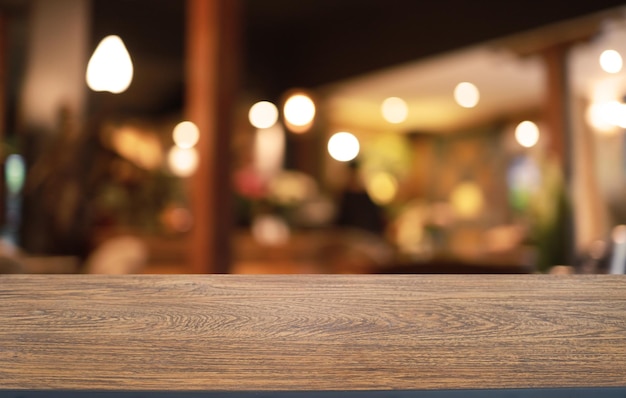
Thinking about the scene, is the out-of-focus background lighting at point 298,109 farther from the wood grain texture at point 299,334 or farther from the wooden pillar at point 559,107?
the wood grain texture at point 299,334

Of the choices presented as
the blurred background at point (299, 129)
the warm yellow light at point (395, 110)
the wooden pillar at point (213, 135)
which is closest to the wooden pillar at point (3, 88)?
the blurred background at point (299, 129)

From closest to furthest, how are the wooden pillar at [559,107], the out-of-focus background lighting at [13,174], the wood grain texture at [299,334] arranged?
the wood grain texture at [299,334]
the out-of-focus background lighting at [13,174]
the wooden pillar at [559,107]

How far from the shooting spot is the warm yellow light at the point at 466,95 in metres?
11.1

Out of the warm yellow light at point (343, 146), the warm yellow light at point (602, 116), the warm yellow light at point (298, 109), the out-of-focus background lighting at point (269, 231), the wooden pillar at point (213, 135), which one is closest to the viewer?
the wooden pillar at point (213, 135)

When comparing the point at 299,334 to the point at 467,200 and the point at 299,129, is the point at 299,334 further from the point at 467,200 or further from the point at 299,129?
the point at 467,200

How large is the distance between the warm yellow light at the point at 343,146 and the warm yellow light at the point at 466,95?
6.48ft

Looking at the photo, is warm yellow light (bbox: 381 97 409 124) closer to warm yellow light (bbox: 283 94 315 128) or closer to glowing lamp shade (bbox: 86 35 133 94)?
warm yellow light (bbox: 283 94 315 128)

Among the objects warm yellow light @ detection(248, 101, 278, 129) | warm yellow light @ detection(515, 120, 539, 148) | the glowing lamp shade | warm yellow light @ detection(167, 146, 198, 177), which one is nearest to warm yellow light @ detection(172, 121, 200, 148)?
warm yellow light @ detection(167, 146, 198, 177)

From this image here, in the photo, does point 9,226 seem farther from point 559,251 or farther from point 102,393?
point 102,393

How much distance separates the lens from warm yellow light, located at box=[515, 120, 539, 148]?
12.2m

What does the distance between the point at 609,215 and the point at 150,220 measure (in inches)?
247

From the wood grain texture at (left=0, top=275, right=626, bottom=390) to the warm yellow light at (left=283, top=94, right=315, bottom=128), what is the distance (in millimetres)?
8316

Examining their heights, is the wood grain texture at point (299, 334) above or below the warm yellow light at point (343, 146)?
below

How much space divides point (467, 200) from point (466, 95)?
298 cm
